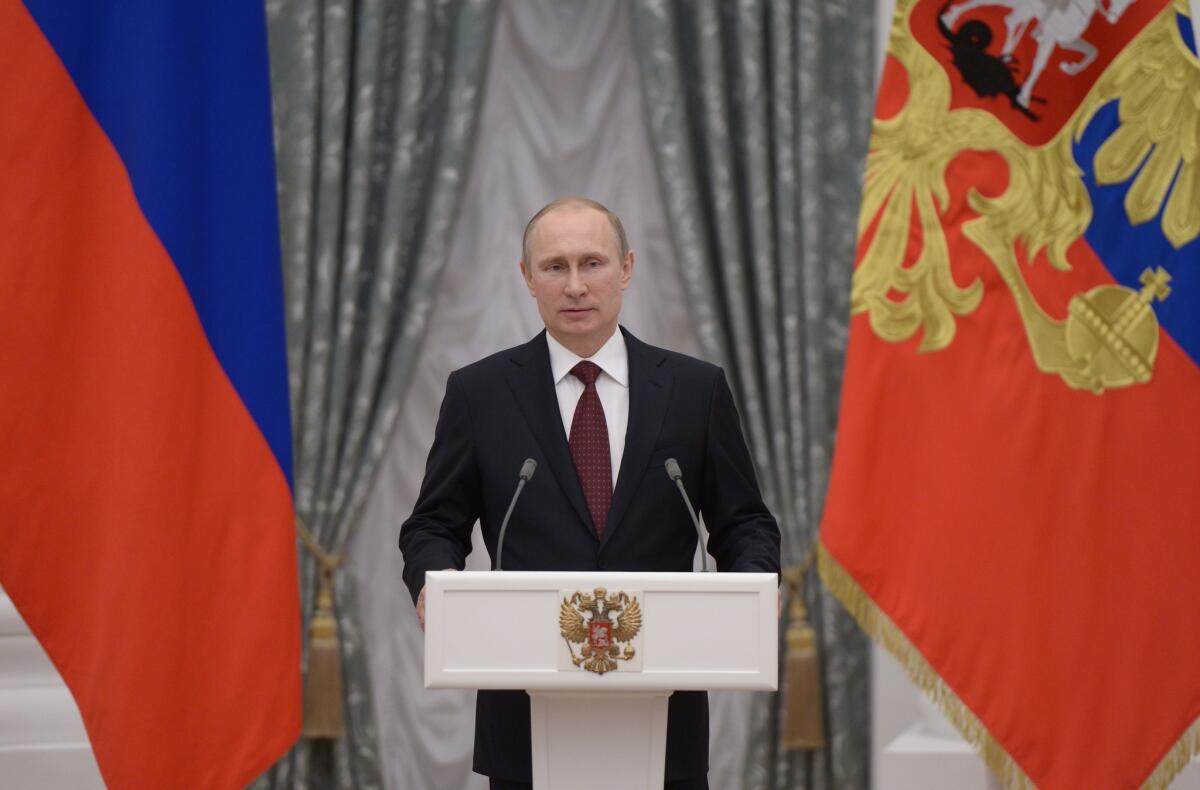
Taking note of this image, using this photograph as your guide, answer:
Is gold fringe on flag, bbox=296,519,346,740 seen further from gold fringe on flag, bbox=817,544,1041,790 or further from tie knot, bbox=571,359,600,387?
tie knot, bbox=571,359,600,387

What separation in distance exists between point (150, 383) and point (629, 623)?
2.08 meters

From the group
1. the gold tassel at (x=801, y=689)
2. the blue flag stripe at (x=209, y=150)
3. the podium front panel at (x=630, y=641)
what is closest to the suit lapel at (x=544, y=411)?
the podium front panel at (x=630, y=641)

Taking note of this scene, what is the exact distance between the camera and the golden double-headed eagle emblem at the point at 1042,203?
14.5 ft

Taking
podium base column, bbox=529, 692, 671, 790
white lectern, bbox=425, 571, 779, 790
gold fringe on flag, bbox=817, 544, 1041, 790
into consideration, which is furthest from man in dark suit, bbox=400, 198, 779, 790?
gold fringe on flag, bbox=817, 544, 1041, 790

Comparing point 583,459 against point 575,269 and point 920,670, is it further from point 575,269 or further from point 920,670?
point 920,670

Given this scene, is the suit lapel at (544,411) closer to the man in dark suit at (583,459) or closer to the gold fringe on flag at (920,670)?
the man in dark suit at (583,459)

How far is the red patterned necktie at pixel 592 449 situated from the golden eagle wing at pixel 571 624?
0.50m

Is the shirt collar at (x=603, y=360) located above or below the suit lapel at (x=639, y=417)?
above

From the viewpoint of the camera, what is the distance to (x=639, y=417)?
304 centimetres

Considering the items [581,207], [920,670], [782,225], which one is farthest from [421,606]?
[782,225]

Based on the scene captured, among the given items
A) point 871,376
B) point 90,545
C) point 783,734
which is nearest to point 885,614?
point 871,376

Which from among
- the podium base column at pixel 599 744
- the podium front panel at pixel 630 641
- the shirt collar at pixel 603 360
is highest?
the shirt collar at pixel 603 360

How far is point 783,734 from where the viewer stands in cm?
546

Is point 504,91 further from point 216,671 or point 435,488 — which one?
point 435,488
